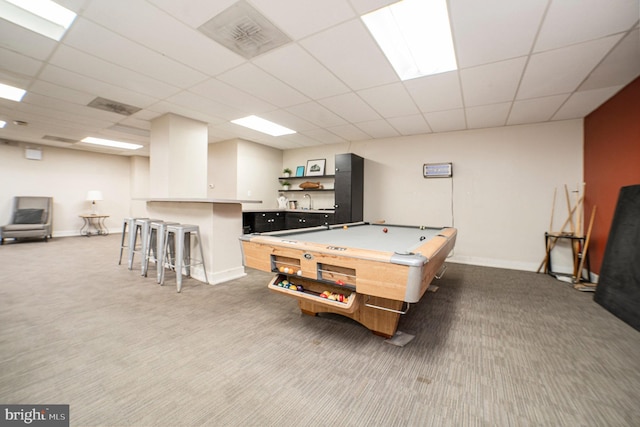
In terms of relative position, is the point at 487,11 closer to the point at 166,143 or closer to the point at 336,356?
the point at 336,356

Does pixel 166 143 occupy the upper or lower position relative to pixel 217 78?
lower

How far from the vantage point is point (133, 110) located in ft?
12.8

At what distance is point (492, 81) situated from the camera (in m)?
2.80

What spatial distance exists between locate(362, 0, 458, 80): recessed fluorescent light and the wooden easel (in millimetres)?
3003

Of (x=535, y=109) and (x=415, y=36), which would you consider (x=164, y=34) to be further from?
(x=535, y=109)

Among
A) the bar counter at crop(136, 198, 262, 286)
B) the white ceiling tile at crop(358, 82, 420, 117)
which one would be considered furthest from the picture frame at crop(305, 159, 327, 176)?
the bar counter at crop(136, 198, 262, 286)

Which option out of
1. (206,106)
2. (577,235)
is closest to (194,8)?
(206,106)

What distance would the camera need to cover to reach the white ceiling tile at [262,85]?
2.71 meters

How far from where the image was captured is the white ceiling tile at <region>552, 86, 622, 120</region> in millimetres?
2969

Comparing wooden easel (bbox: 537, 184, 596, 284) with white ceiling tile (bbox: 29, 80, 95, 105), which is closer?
white ceiling tile (bbox: 29, 80, 95, 105)

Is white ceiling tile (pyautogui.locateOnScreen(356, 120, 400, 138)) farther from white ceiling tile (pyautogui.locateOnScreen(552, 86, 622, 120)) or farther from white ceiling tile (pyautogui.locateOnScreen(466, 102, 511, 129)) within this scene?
white ceiling tile (pyautogui.locateOnScreen(552, 86, 622, 120))

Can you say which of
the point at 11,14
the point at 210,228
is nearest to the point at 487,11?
the point at 210,228

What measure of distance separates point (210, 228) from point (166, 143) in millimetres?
1924

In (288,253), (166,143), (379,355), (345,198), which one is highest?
(166,143)
